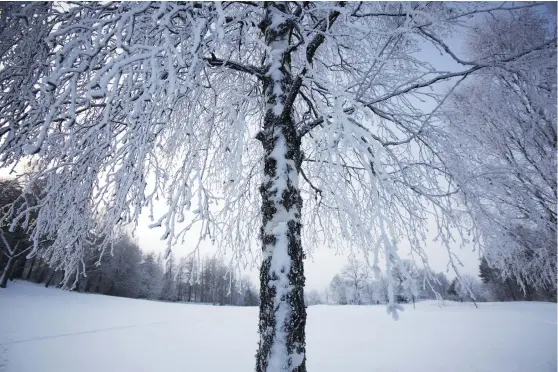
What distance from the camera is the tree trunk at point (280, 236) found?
200 cm

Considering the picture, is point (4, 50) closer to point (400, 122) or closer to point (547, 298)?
point (400, 122)

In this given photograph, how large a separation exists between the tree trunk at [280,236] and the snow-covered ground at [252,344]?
6.16 metres

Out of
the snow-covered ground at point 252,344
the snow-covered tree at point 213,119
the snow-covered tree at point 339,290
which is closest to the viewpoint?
the snow-covered tree at point 213,119

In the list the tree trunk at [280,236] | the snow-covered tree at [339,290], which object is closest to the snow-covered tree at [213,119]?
the tree trunk at [280,236]

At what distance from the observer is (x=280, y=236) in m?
2.21

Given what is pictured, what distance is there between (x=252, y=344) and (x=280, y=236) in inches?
383

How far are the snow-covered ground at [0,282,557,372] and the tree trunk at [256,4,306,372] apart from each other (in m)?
6.16

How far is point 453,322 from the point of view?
1366 cm

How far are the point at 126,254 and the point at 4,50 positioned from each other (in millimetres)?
43413

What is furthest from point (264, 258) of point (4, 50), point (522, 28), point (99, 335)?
point (99, 335)

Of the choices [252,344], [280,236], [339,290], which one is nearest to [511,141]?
[280,236]

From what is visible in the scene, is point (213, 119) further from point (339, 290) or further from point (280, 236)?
point (339, 290)

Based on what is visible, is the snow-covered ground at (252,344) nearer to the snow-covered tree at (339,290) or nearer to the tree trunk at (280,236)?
the tree trunk at (280,236)

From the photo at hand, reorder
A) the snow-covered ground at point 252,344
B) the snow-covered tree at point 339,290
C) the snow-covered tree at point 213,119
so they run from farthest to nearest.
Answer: the snow-covered tree at point 339,290
the snow-covered ground at point 252,344
the snow-covered tree at point 213,119
